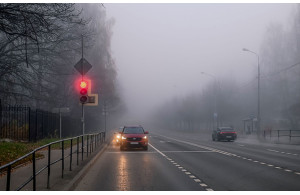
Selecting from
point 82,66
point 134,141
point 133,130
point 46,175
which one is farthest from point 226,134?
point 46,175

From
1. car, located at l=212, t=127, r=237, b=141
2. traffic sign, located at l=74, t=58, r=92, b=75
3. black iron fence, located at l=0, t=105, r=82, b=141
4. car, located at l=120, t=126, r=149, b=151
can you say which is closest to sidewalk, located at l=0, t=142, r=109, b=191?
traffic sign, located at l=74, t=58, r=92, b=75

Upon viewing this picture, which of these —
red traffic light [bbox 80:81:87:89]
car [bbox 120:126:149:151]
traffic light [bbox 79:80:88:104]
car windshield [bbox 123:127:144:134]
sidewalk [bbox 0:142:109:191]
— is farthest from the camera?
car windshield [bbox 123:127:144:134]

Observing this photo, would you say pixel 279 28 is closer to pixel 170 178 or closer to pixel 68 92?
pixel 68 92

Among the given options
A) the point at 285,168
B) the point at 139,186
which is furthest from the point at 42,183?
the point at 285,168

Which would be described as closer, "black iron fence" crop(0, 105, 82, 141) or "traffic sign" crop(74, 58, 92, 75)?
"traffic sign" crop(74, 58, 92, 75)

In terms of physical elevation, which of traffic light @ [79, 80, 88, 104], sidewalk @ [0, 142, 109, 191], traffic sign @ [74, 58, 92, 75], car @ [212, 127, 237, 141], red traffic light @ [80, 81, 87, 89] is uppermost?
traffic sign @ [74, 58, 92, 75]

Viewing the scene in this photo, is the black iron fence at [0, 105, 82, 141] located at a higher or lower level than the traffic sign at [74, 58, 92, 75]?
lower

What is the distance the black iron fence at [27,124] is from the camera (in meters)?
24.6

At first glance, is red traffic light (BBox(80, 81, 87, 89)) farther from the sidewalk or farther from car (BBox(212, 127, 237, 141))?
car (BBox(212, 127, 237, 141))

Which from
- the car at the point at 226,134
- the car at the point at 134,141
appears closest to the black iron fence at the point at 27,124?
the car at the point at 134,141

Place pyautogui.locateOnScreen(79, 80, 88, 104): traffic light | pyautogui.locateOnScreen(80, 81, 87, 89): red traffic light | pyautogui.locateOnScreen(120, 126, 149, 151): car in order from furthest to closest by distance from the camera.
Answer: pyautogui.locateOnScreen(120, 126, 149, 151): car < pyautogui.locateOnScreen(80, 81, 87, 89): red traffic light < pyautogui.locateOnScreen(79, 80, 88, 104): traffic light

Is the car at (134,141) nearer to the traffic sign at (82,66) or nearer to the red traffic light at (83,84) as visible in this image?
the traffic sign at (82,66)

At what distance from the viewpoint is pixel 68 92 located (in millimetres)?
40656

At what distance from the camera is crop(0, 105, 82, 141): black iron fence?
24562 millimetres
